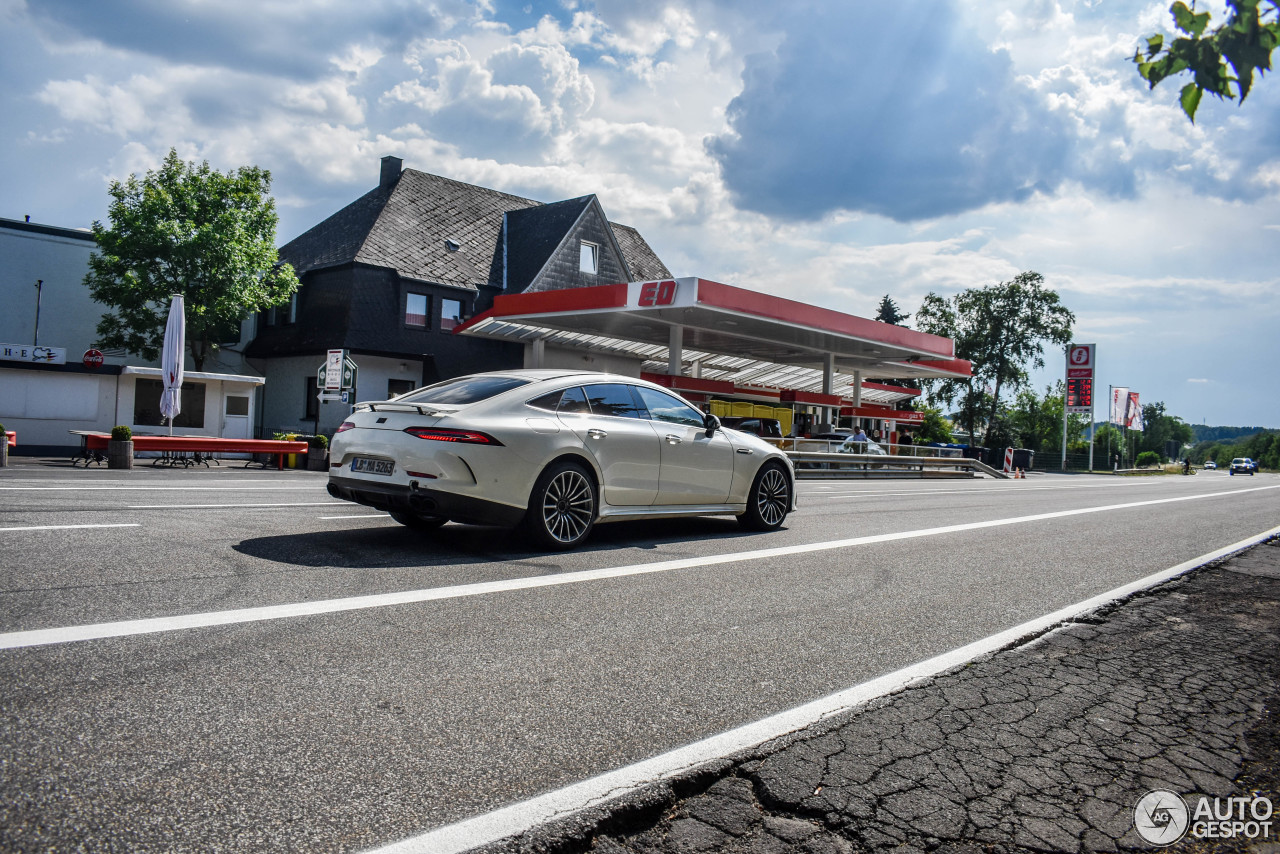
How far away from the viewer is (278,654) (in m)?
3.66

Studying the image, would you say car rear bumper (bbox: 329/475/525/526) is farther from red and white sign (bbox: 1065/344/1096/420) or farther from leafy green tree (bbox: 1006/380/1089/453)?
leafy green tree (bbox: 1006/380/1089/453)

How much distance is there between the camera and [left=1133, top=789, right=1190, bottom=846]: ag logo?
247 cm

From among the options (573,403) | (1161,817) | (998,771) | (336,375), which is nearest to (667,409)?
(573,403)

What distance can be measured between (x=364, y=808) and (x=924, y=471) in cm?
3140

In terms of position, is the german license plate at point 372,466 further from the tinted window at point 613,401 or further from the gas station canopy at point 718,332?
the gas station canopy at point 718,332

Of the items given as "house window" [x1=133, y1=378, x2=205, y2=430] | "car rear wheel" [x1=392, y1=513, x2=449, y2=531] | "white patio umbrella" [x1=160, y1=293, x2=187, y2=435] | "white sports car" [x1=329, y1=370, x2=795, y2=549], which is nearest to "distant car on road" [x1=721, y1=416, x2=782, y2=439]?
"white patio umbrella" [x1=160, y1=293, x2=187, y2=435]

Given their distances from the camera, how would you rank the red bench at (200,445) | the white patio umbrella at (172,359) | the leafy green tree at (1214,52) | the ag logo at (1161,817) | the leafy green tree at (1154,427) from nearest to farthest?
the ag logo at (1161,817)
the leafy green tree at (1214,52)
the red bench at (200,445)
the white patio umbrella at (172,359)
the leafy green tree at (1154,427)

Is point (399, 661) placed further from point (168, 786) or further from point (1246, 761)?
point (1246, 761)

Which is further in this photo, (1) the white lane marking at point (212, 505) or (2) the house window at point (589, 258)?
(2) the house window at point (589, 258)

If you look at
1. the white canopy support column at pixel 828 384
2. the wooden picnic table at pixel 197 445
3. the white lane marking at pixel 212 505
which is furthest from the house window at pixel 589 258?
the white lane marking at pixel 212 505

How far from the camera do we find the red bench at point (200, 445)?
18.5m

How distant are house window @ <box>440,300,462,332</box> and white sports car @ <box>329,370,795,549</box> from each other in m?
27.5

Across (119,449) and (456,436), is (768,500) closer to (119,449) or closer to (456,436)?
(456,436)

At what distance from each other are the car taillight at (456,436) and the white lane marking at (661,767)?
364cm
